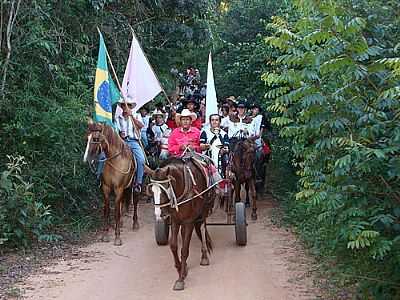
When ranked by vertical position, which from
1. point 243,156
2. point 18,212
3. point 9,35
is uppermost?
point 9,35

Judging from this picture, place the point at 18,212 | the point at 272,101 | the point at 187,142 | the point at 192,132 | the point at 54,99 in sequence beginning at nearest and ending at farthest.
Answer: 1. the point at 272,101
2. the point at 187,142
3. the point at 192,132
4. the point at 18,212
5. the point at 54,99

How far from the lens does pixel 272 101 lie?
9016 millimetres

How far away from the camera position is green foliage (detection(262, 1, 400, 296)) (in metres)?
5.37

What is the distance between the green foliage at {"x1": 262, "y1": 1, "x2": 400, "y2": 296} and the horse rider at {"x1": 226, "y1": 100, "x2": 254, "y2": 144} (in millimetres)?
6172

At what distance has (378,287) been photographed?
250 inches

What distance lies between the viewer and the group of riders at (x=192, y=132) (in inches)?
372

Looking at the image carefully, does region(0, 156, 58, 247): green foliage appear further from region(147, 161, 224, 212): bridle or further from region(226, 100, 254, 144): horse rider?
region(226, 100, 254, 144): horse rider

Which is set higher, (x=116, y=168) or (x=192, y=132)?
(x=192, y=132)

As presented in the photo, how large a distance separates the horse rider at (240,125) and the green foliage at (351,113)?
617 centimetres

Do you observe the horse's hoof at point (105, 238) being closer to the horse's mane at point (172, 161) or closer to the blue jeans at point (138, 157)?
the blue jeans at point (138, 157)

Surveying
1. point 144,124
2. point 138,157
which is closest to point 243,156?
point 138,157

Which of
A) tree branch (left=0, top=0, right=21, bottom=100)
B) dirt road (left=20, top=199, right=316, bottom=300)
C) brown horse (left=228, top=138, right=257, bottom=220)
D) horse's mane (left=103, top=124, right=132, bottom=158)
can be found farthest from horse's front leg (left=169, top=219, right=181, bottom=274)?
tree branch (left=0, top=0, right=21, bottom=100)

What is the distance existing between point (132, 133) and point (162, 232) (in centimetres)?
256

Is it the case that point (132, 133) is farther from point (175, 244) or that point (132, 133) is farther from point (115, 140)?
Result: point (175, 244)
